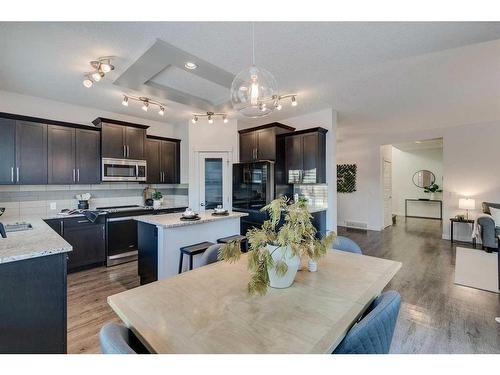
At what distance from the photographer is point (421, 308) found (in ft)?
8.16

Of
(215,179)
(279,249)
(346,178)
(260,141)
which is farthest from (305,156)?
(279,249)

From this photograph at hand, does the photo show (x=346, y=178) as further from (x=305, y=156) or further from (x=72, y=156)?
(x=72, y=156)

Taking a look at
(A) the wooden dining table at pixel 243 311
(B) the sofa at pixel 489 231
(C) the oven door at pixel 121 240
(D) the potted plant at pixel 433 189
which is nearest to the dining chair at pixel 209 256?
(A) the wooden dining table at pixel 243 311

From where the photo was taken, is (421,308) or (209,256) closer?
(209,256)

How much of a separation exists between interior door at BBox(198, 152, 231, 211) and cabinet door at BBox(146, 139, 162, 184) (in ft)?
2.88

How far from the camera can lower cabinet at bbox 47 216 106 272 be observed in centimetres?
344

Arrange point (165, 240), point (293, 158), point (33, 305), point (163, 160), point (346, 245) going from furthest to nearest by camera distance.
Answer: point (163, 160), point (293, 158), point (165, 240), point (346, 245), point (33, 305)

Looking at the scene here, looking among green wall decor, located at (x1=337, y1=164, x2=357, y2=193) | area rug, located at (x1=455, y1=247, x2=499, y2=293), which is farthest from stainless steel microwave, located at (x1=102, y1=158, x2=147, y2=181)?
green wall decor, located at (x1=337, y1=164, x2=357, y2=193)

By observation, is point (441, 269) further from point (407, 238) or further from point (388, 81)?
point (388, 81)

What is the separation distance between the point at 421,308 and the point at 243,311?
95.8 inches

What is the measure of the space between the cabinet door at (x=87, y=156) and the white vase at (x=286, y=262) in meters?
3.83

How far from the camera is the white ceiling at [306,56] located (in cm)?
202

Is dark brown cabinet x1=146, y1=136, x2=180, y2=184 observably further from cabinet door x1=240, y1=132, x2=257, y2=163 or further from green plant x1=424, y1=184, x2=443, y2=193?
green plant x1=424, y1=184, x2=443, y2=193

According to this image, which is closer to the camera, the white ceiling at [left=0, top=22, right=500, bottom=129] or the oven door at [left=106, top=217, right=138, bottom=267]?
the white ceiling at [left=0, top=22, right=500, bottom=129]
